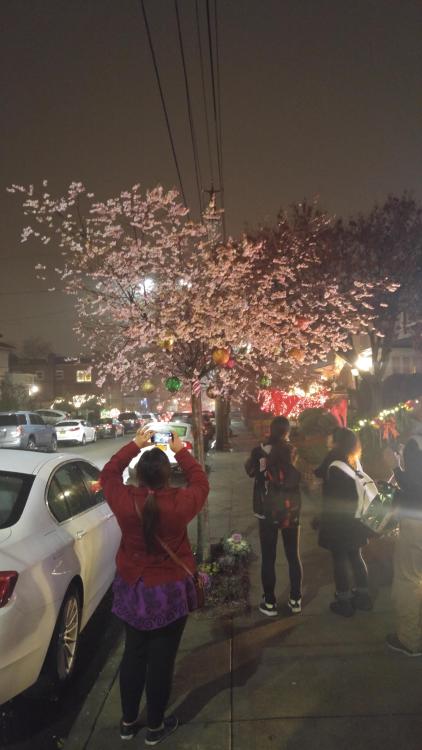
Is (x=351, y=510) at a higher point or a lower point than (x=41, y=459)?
lower

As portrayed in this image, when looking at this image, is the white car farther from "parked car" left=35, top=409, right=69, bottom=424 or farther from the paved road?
"parked car" left=35, top=409, right=69, bottom=424

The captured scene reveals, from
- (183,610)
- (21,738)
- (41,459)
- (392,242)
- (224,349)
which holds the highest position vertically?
(392,242)

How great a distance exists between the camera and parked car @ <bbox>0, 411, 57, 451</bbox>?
19.5 m

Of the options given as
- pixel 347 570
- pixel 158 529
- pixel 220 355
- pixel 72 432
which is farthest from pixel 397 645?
pixel 72 432

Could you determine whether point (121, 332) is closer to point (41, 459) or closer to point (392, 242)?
point (41, 459)

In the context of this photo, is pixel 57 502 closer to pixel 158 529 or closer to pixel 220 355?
pixel 158 529

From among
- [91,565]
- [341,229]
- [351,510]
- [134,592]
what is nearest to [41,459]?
[91,565]

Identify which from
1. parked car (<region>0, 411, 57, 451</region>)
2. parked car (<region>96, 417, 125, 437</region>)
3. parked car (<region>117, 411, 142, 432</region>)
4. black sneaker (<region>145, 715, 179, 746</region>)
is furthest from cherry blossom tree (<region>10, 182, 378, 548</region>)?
parked car (<region>117, 411, 142, 432</region>)

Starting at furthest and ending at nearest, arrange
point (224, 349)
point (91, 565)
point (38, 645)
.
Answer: point (224, 349) → point (91, 565) → point (38, 645)

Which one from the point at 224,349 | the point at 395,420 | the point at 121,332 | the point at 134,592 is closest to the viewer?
the point at 134,592

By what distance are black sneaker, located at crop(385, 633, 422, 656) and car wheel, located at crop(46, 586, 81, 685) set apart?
2212 mm

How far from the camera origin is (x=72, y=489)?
175 inches

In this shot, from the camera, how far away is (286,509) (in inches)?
180

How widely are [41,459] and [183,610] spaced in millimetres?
Result: 1870
